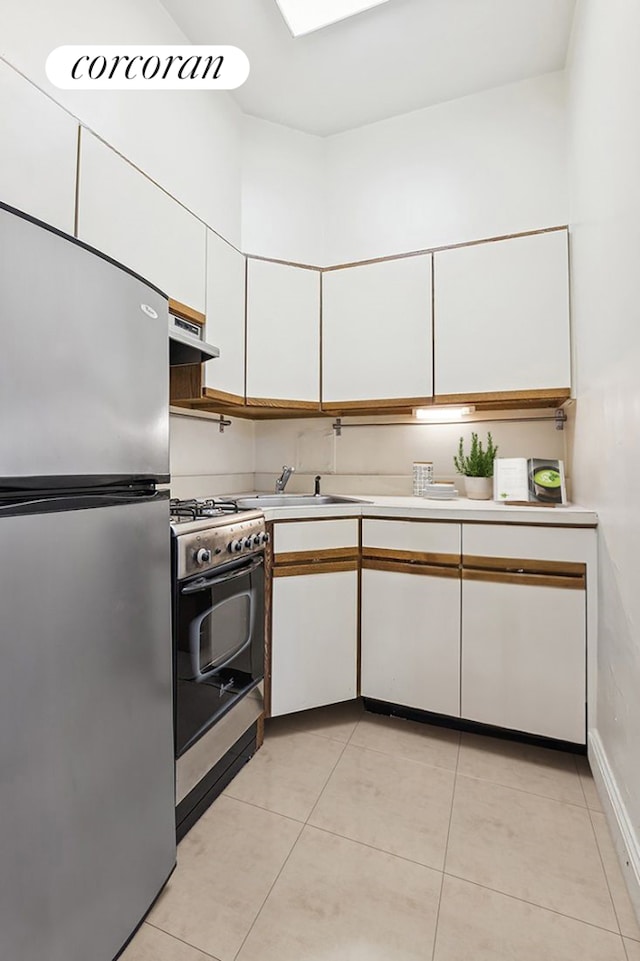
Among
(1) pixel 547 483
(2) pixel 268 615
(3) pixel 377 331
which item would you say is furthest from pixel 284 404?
(1) pixel 547 483

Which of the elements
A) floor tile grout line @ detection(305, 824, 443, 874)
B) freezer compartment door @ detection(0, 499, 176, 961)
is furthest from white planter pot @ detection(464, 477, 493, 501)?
freezer compartment door @ detection(0, 499, 176, 961)

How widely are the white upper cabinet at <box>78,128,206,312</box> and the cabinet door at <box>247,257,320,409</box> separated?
37 centimetres

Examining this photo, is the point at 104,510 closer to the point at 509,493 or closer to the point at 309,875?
the point at 309,875

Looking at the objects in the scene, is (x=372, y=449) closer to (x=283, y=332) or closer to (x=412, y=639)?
(x=283, y=332)

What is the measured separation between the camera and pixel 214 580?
1428mm

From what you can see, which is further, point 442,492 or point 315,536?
point 442,492

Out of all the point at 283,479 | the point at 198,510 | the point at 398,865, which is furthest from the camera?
the point at 283,479

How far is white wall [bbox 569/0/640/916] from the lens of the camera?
119 centimetres

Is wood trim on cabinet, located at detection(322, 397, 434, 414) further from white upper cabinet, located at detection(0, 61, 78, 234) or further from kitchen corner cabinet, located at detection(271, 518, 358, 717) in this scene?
white upper cabinet, located at detection(0, 61, 78, 234)

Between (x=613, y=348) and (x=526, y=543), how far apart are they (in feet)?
2.46

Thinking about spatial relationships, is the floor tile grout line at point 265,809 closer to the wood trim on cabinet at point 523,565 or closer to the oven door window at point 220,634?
the oven door window at point 220,634

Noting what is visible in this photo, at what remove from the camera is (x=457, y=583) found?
1.88 m

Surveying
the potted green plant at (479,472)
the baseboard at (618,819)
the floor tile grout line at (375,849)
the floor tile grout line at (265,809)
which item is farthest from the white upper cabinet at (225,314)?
the baseboard at (618,819)

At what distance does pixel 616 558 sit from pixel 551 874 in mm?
881
